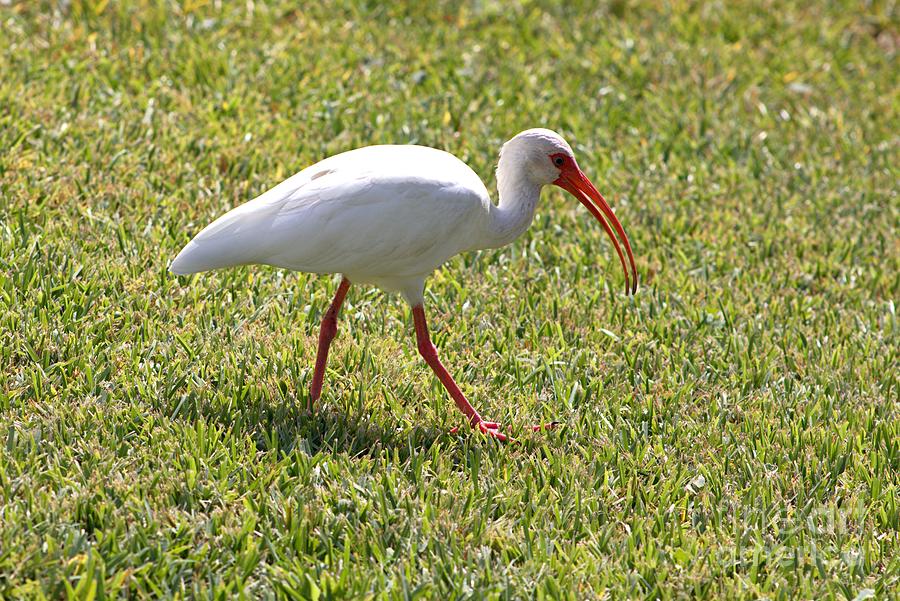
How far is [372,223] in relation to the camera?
421cm

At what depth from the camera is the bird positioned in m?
4.18

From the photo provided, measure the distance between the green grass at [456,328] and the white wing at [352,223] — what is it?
0.59 metres

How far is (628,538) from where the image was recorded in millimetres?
3920

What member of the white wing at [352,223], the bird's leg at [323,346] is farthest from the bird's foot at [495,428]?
the white wing at [352,223]

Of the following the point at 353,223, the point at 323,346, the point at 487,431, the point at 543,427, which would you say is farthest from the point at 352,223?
the point at 543,427

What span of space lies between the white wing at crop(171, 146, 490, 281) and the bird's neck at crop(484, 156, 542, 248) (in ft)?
0.74

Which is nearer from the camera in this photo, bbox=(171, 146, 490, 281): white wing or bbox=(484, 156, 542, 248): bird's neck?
bbox=(171, 146, 490, 281): white wing

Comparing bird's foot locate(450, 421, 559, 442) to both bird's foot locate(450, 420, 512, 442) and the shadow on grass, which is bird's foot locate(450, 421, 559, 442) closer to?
bird's foot locate(450, 420, 512, 442)

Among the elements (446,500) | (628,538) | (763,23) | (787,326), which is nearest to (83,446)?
(446,500)

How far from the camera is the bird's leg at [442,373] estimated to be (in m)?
4.59

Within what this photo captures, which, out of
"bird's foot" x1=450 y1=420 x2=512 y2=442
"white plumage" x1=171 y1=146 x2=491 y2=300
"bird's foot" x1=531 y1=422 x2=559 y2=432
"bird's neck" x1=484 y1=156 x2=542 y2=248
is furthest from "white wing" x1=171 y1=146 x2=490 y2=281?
"bird's foot" x1=531 y1=422 x2=559 y2=432

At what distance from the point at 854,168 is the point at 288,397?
4.49 m

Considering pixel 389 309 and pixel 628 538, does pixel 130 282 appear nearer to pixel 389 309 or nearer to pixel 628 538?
pixel 389 309

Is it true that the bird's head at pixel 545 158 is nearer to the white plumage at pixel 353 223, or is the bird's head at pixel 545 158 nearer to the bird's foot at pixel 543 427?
the white plumage at pixel 353 223
